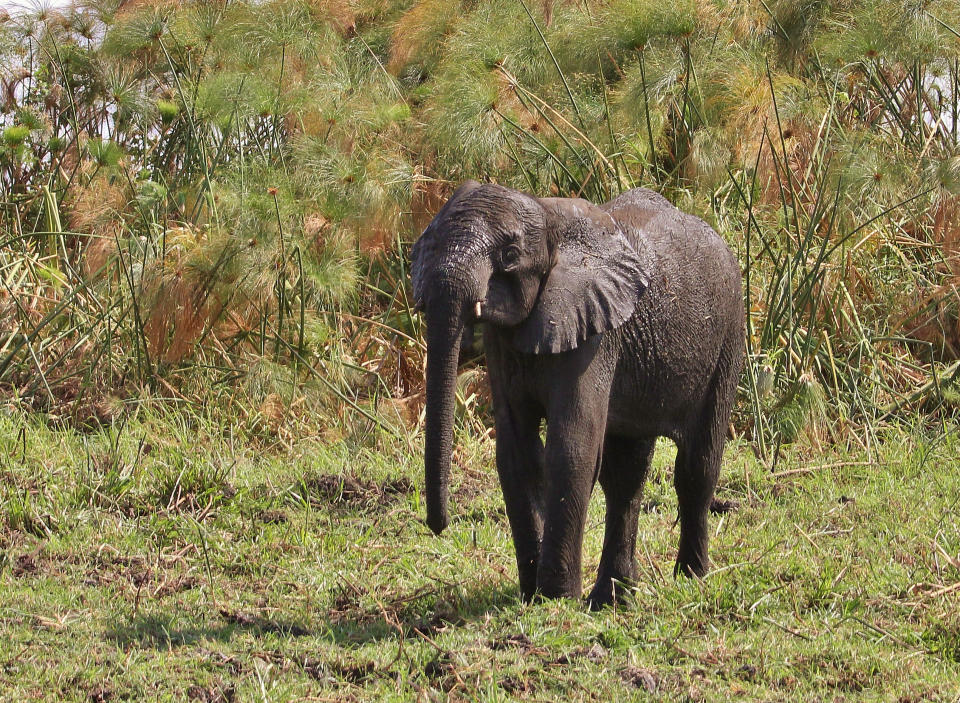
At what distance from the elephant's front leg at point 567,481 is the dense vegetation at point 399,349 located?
0.14 metres

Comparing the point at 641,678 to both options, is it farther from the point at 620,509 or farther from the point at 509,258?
the point at 509,258

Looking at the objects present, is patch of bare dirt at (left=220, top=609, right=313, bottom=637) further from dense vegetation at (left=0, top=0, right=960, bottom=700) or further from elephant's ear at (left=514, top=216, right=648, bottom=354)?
elephant's ear at (left=514, top=216, right=648, bottom=354)

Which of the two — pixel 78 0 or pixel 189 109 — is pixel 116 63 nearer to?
pixel 189 109

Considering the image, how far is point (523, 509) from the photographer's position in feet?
13.3

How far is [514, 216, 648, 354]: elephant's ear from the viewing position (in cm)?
372

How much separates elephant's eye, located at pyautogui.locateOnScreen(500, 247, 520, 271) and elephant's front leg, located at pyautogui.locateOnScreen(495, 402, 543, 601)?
56cm

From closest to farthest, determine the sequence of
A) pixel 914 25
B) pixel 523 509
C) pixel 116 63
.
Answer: pixel 523 509, pixel 914 25, pixel 116 63

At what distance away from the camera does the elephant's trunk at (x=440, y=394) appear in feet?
11.3

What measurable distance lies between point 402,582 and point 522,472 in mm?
868

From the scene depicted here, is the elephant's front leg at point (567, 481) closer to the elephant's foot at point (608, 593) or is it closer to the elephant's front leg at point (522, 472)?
the elephant's front leg at point (522, 472)

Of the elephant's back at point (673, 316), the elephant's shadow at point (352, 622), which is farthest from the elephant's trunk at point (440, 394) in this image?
the elephant's back at point (673, 316)

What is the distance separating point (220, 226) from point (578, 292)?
11.5ft

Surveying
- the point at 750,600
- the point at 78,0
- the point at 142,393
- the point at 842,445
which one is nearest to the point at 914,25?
the point at 842,445

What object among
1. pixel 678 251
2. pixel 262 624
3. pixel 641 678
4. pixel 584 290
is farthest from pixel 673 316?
pixel 262 624
